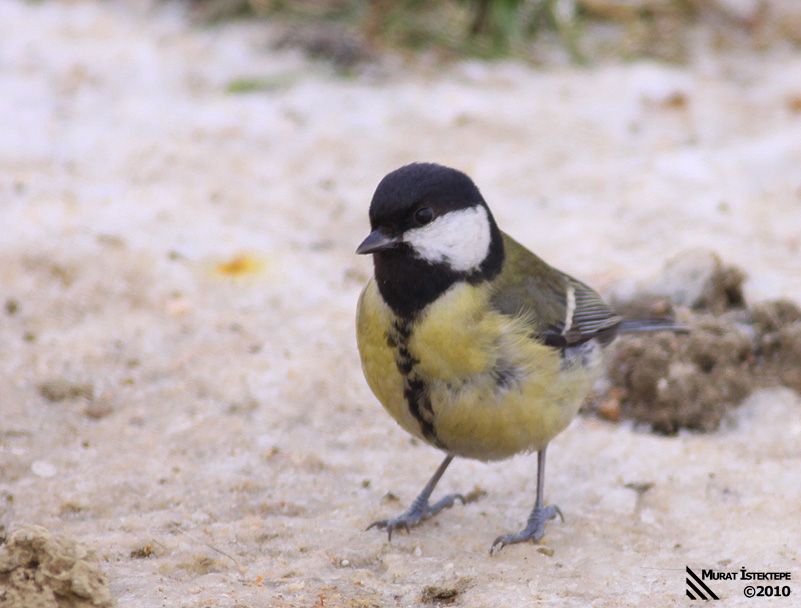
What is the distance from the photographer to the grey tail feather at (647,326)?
424 centimetres

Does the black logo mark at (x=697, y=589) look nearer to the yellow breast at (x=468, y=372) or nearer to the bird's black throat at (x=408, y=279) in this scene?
the yellow breast at (x=468, y=372)

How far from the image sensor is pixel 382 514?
12.3 feet

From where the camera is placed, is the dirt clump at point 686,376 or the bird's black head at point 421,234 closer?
the bird's black head at point 421,234

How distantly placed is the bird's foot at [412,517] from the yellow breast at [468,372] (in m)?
0.28

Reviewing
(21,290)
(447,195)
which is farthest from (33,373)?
(447,195)

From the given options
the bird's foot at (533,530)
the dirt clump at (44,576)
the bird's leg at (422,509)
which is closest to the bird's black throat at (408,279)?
the bird's leg at (422,509)

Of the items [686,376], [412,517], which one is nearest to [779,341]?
[686,376]

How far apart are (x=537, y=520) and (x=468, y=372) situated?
0.60 m

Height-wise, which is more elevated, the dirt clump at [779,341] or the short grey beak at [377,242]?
the short grey beak at [377,242]

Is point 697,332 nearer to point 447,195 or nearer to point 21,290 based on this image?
point 447,195

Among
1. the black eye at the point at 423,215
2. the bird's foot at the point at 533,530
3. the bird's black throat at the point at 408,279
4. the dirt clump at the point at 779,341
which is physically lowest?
the bird's foot at the point at 533,530

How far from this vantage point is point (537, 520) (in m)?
3.61

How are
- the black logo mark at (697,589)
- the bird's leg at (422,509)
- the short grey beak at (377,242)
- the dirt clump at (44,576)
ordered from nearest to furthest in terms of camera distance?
A: 1. the dirt clump at (44,576)
2. the black logo mark at (697,589)
3. the short grey beak at (377,242)
4. the bird's leg at (422,509)

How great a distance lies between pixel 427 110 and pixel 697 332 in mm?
2746
